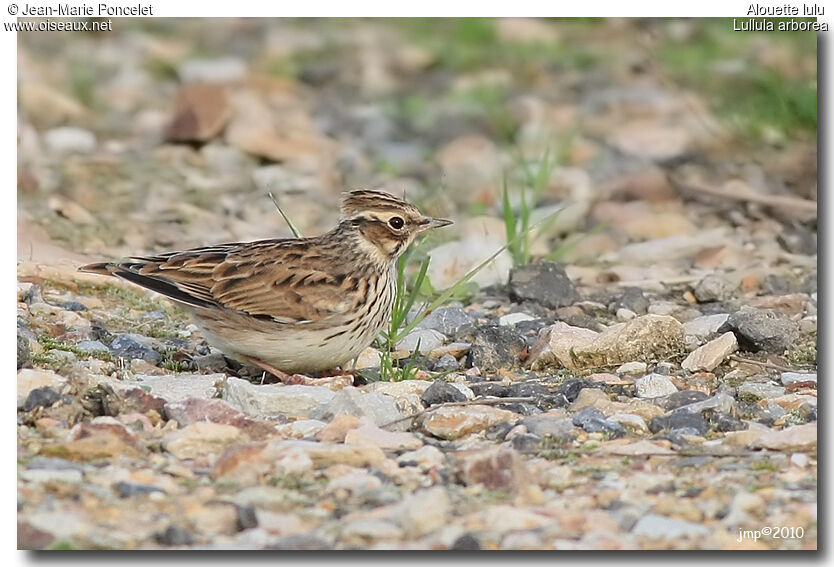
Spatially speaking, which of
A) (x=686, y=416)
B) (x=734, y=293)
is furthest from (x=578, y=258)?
(x=686, y=416)

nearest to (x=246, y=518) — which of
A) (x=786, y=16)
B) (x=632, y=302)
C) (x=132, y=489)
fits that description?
(x=132, y=489)

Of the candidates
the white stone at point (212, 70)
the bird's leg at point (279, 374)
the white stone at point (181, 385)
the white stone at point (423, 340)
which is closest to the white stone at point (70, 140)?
the white stone at point (212, 70)

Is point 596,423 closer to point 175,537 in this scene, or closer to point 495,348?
point 495,348

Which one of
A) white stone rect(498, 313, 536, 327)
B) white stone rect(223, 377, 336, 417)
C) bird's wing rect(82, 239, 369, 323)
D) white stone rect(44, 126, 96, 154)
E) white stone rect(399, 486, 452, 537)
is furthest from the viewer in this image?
white stone rect(44, 126, 96, 154)

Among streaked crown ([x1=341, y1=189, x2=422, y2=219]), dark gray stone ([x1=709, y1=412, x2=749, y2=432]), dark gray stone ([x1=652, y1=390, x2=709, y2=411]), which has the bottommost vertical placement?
dark gray stone ([x1=709, y1=412, x2=749, y2=432])

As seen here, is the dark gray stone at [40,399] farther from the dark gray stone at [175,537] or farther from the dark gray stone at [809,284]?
the dark gray stone at [809,284]

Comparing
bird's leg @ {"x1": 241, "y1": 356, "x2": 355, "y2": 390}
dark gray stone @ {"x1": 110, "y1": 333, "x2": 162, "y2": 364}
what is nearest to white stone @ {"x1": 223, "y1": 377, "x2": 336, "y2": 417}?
bird's leg @ {"x1": 241, "y1": 356, "x2": 355, "y2": 390}

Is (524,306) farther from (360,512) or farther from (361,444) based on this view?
(360,512)

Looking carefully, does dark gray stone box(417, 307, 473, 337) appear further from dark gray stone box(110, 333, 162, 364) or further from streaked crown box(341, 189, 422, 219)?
dark gray stone box(110, 333, 162, 364)
